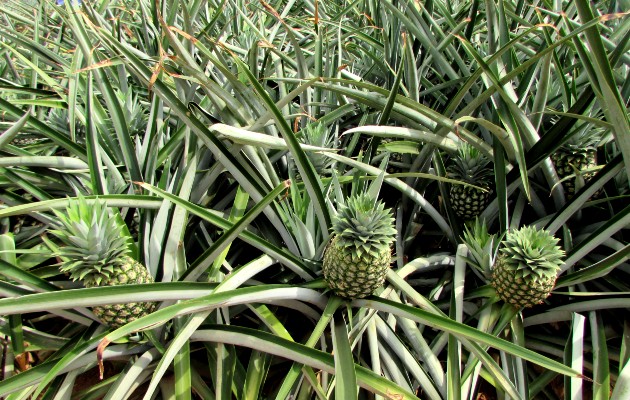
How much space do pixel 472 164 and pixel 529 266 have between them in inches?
16.3

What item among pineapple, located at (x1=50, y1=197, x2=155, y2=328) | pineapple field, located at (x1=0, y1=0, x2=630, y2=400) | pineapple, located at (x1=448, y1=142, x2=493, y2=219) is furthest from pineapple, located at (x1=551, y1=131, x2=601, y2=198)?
pineapple, located at (x1=50, y1=197, x2=155, y2=328)

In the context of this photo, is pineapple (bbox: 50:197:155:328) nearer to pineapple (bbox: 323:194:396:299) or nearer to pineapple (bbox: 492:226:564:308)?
pineapple (bbox: 323:194:396:299)

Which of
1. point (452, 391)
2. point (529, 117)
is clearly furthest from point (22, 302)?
point (529, 117)

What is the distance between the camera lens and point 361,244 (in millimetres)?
943

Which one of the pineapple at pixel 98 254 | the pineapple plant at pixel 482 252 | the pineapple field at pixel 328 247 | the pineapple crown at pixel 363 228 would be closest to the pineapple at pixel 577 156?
the pineapple field at pixel 328 247

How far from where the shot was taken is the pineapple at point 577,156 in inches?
52.2

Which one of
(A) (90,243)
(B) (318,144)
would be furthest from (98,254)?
(B) (318,144)

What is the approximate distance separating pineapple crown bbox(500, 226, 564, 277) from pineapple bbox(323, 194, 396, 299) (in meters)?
0.33

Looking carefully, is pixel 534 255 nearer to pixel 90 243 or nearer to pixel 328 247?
pixel 328 247

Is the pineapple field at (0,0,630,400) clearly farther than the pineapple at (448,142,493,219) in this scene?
No

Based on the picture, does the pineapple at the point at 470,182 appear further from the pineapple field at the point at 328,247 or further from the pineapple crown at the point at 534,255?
the pineapple crown at the point at 534,255

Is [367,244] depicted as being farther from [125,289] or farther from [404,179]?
[404,179]

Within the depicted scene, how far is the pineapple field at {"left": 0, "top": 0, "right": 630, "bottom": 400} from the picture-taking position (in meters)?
0.96

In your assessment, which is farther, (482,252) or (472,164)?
(472,164)
